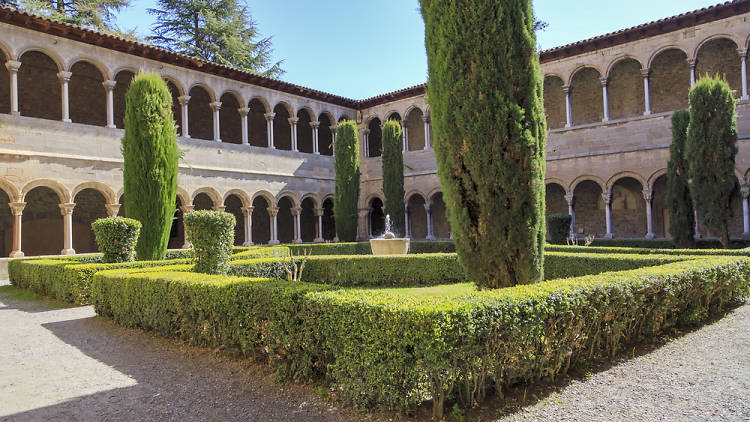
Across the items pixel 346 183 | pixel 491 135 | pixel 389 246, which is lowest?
pixel 389 246

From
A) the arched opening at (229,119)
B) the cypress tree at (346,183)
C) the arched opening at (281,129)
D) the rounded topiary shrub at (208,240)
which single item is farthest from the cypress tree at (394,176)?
the rounded topiary shrub at (208,240)

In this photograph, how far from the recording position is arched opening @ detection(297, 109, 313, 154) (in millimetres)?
22703

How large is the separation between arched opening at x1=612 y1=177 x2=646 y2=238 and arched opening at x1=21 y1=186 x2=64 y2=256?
2014 cm

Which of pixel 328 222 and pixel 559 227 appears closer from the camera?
pixel 559 227

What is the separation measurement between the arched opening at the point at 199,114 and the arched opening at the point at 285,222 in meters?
4.82

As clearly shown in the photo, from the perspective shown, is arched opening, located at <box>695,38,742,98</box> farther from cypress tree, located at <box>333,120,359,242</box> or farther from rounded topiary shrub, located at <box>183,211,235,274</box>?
rounded topiary shrub, located at <box>183,211,235,274</box>

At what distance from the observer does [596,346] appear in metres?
4.52

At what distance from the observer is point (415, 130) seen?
22.8m

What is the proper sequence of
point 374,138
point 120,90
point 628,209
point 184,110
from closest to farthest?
point 184,110 → point 120,90 → point 628,209 → point 374,138

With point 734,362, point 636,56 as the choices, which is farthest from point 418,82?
point 734,362

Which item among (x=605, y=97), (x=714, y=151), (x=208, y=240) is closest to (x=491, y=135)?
(x=208, y=240)

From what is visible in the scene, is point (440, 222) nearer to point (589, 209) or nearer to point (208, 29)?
point (589, 209)

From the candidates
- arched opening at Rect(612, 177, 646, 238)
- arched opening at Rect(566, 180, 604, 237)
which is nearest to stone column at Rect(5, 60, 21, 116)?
arched opening at Rect(566, 180, 604, 237)

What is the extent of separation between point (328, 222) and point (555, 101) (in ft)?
36.7
